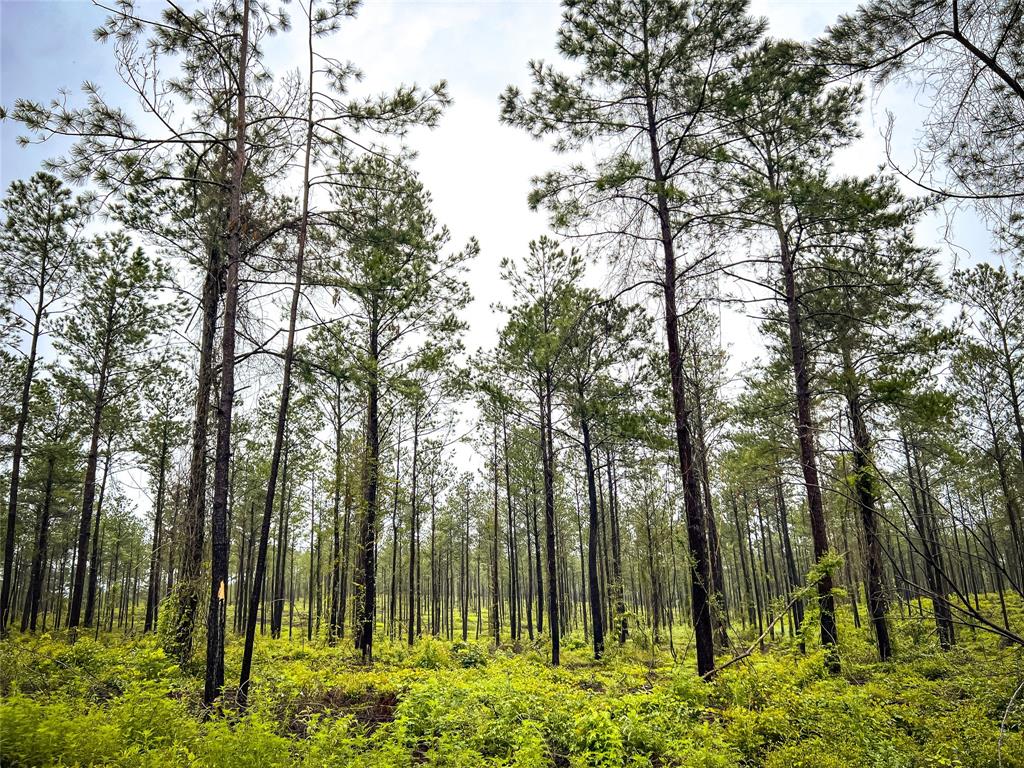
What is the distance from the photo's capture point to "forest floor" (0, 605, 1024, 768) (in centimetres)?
443

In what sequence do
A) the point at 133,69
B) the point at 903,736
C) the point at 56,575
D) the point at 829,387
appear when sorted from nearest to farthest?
the point at 903,736 → the point at 133,69 → the point at 829,387 → the point at 56,575

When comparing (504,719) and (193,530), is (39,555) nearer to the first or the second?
(193,530)

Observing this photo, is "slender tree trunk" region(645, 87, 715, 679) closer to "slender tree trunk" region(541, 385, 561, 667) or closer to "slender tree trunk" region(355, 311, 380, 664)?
"slender tree trunk" region(541, 385, 561, 667)

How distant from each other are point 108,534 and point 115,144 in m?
32.5

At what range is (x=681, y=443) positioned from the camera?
326 inches

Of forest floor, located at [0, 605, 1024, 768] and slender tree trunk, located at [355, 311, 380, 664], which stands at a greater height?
slender tree trunk, located at [355, 311, 380, 664]

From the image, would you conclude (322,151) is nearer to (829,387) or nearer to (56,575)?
(829,387)

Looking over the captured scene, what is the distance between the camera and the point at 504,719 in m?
6.50

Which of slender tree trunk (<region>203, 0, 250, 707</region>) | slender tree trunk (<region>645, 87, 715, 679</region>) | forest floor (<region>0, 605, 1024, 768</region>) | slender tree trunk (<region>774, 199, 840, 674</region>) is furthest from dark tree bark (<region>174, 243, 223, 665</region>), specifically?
slender tree trunk (<region>774, 199, 840, 674</region>)

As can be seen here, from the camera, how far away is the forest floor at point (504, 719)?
4434 millimetres

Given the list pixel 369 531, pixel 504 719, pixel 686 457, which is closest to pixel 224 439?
pixel 504 719

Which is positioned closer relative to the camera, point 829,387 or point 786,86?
point 786,86

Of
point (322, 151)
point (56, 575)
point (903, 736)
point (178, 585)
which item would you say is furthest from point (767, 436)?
point (56, 575)

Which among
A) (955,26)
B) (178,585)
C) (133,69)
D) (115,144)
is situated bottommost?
(178,585)
